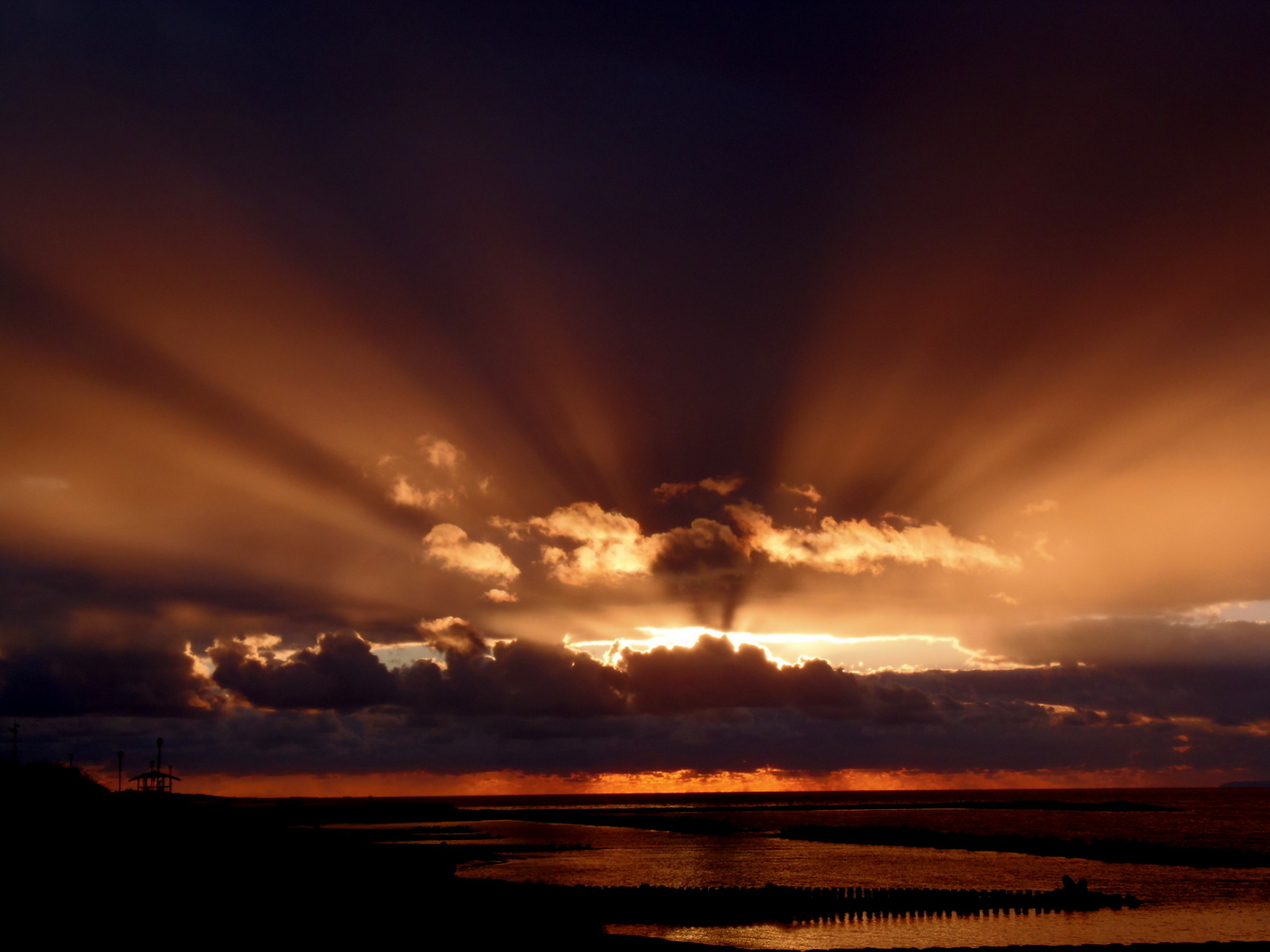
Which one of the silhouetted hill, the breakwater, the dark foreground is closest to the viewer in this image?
the dark foreground

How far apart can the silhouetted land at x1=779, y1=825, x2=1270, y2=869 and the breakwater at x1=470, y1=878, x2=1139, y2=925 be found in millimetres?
39399

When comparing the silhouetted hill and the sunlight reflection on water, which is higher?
the silhouetted hill

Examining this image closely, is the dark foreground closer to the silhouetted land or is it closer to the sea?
the sea

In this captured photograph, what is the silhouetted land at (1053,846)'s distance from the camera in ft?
333

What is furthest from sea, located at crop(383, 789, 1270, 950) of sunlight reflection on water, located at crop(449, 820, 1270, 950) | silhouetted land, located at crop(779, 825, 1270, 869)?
silhouetted land, located at crop(779, 825, 1270, 869)

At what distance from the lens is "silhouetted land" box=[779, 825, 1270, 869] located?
3994 inches

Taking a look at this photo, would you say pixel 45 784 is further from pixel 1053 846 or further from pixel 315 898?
pixel 1053 846

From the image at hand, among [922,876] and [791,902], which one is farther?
[922,876]

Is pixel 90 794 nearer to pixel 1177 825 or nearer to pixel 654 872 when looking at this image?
pixel 654 872

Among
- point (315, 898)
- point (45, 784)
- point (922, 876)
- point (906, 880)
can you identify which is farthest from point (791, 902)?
point (45, 784)

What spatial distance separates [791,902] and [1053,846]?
A: 66.7 m

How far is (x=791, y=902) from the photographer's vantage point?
6625 centimetres

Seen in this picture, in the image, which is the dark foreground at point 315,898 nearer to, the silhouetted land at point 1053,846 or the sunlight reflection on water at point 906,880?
the sunlight reflection on water at point 906,880

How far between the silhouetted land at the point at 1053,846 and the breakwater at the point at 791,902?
39399 mm
